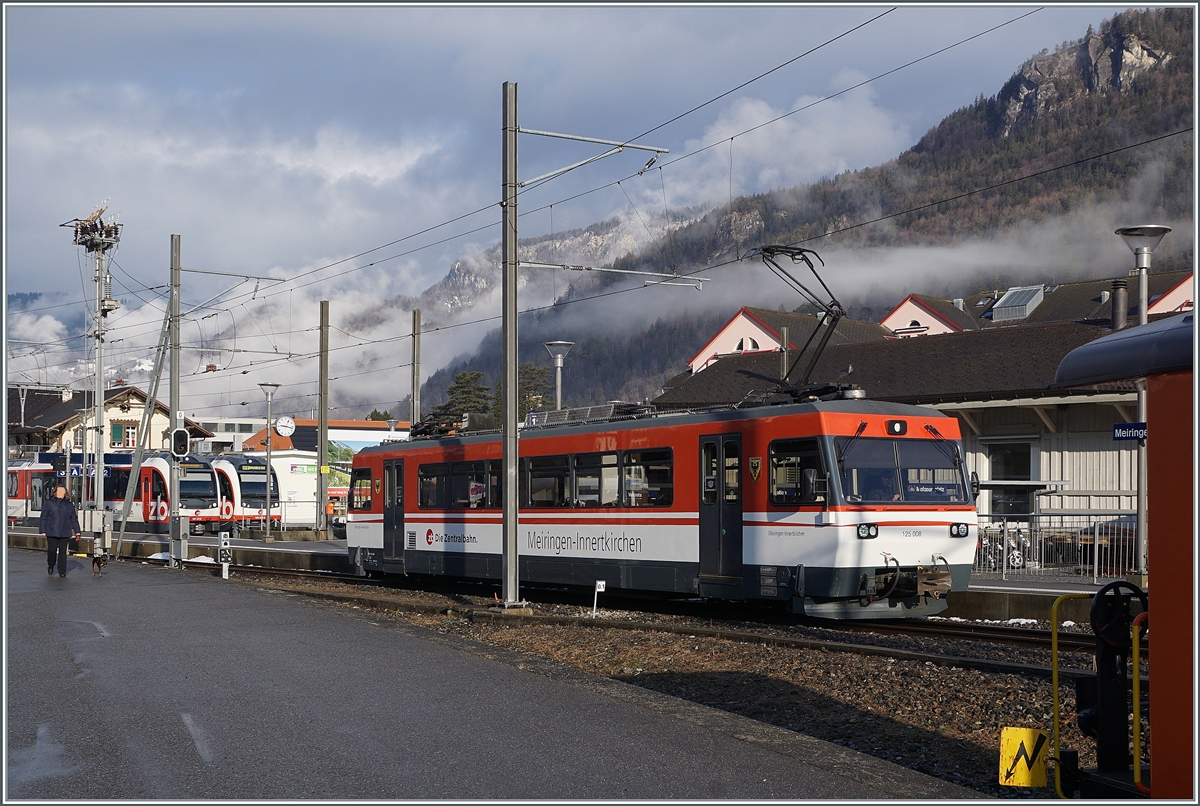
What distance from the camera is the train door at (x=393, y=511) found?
22844 mm

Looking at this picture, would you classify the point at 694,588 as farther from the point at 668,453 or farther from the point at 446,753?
the point at 446,753

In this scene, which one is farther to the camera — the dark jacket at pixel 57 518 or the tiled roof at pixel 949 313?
the tiled roof at pixel 949 313

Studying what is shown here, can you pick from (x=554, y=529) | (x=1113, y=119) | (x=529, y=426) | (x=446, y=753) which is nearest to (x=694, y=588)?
(x=554, y=529)

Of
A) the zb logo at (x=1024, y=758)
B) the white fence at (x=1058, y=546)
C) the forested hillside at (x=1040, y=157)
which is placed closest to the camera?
the zb logo at (x=1024, y=758)

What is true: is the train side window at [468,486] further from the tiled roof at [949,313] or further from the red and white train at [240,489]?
the tiled roof at [949,313]

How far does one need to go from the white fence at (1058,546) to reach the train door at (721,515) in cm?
715

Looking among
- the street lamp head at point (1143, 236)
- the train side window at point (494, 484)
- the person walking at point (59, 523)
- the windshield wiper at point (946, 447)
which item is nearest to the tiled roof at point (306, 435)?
the person walking at point (59, 523)

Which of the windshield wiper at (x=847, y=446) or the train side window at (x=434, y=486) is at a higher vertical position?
the windshield wiper at (x=847, y=446)

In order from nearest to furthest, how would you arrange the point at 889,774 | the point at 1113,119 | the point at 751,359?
1. the point at 889,774
2. the point at 751,359
3. the point at 1113,119

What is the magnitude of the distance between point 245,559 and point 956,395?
62.5 feet

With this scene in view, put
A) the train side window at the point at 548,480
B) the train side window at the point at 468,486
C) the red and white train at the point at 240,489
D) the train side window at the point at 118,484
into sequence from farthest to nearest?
the train side window at the point at 118,484, the red and white train at the point at 240,489, the train side window at the point at 468,486, the train side window at the point at 548,480

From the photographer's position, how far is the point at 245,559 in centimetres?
3206

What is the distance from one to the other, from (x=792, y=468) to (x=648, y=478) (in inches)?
102

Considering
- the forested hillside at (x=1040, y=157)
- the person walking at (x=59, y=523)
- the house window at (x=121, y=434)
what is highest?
the forested hillside at (x=1040, y=157)
